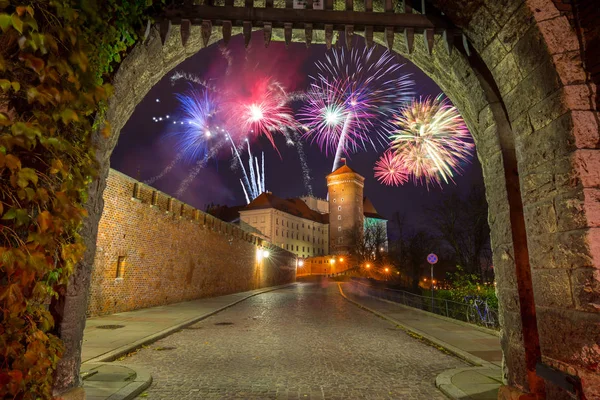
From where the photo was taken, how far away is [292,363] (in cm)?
654

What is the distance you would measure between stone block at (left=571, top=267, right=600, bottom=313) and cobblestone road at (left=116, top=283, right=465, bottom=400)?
2.83m

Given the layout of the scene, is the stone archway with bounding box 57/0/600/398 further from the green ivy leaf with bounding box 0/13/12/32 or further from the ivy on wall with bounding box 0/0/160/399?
the green ivy leaf with bounding box 0/13/12/32

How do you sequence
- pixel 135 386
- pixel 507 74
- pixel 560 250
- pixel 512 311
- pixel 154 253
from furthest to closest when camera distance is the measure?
pixel 154 253 < pixel 135 386 < pixel 512 311 < pixel 507 74 < pixel 560 250

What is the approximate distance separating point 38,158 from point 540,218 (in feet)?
14.6

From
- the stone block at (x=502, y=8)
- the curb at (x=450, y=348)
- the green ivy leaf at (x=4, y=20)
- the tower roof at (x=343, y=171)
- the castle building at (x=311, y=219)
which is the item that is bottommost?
the curb at (x=450, y=348)

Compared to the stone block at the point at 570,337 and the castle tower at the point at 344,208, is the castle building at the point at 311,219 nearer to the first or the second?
the castle tower at the point at 344,208

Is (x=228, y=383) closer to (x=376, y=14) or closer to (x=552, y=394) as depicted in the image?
(x=552, y=394)

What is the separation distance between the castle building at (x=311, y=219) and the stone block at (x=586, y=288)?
218 feet

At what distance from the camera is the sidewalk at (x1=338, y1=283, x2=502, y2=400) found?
490 centimetres

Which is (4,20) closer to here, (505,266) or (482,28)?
(482,28)

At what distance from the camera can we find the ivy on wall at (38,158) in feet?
7.32

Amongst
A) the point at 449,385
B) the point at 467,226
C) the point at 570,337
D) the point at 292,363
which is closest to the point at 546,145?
the point at 570,337

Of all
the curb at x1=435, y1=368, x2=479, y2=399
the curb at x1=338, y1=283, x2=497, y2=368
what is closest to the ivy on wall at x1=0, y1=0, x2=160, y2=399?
the curb at x1=435, y1=368, x2=479, y2=399

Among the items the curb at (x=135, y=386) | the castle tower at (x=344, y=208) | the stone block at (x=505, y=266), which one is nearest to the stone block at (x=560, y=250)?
the stone block at (x=505, y=266)
